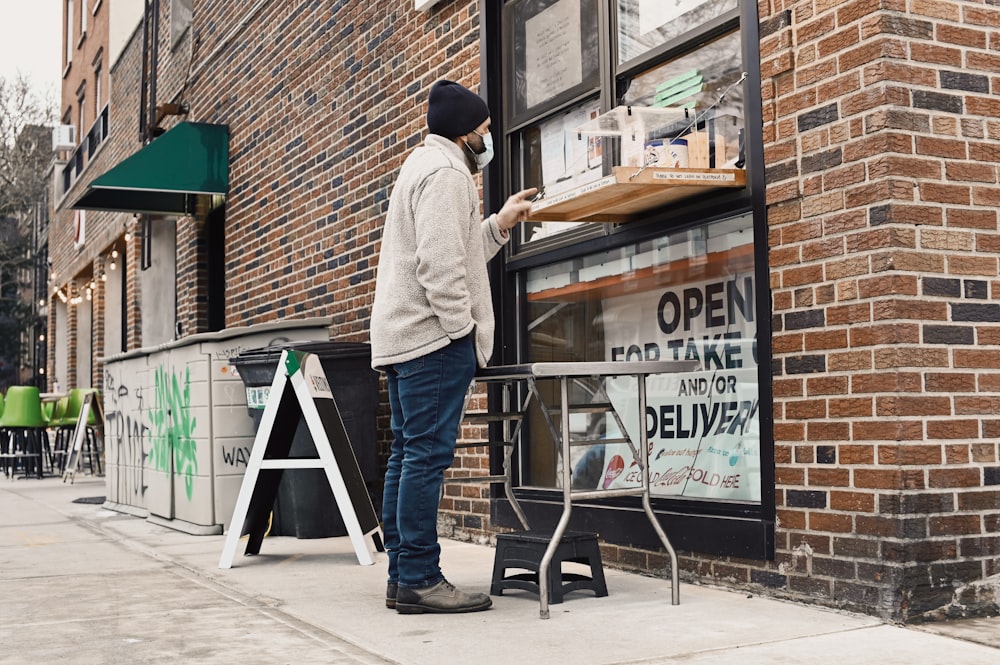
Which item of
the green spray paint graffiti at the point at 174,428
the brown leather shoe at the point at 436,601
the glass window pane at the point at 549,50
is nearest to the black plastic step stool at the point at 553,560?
the brown leather shoe at the point at 436,601

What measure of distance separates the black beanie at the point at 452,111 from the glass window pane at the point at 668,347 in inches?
47.2

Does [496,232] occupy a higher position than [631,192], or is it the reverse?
[631,192]

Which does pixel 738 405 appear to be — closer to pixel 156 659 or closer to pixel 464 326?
pixel 464 326

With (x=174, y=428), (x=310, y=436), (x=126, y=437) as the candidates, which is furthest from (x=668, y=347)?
(x=126, y=437)

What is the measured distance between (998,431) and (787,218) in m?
1.10

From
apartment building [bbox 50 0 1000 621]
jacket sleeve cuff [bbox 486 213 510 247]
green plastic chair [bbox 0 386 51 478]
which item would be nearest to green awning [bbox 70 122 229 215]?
apartment building [bbox 50 0 1000 621]

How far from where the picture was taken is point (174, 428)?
25.5 feet

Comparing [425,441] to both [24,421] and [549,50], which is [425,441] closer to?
[549,50]

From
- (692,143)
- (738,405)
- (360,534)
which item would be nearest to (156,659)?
(360,534)

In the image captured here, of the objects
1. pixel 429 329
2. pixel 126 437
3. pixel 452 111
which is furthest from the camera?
pixel 126 437

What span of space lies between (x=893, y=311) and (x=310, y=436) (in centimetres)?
376

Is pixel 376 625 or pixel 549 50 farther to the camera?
pixel 549 50

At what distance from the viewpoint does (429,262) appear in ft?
13.7

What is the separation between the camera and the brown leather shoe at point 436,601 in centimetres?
430
